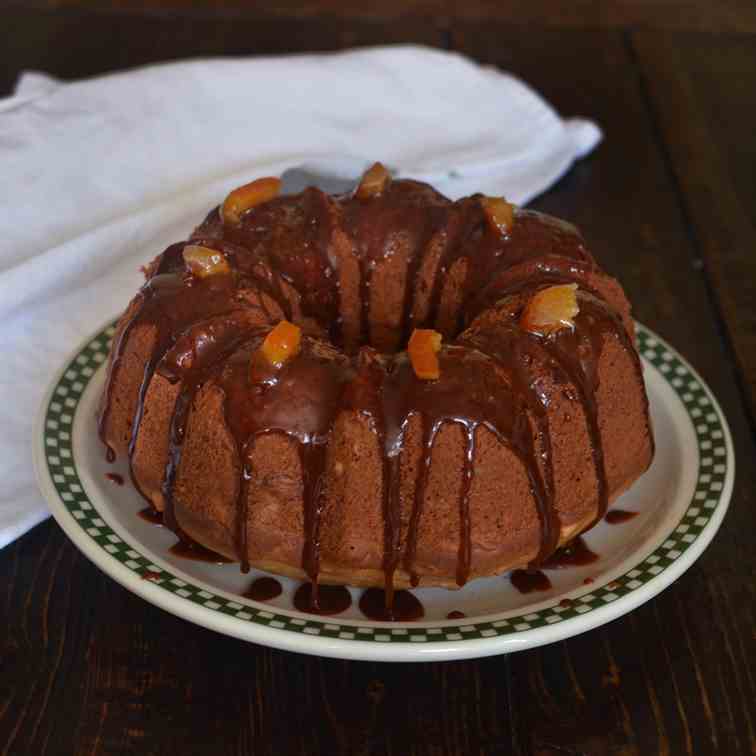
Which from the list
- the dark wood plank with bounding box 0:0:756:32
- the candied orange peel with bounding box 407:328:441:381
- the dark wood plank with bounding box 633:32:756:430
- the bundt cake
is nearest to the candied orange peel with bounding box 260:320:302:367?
the bundt cake

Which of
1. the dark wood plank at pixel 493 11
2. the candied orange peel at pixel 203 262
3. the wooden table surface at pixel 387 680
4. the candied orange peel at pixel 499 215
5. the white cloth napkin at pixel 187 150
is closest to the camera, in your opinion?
the wooden table surface at pixel 387 680

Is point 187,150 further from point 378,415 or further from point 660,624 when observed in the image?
point 660,624

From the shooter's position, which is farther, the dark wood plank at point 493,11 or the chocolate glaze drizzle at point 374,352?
the dark wood plank at point 493,11

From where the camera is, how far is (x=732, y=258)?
8.15 feet

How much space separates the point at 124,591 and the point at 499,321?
25.1 inches

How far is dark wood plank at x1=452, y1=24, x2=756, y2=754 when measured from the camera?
1423mm

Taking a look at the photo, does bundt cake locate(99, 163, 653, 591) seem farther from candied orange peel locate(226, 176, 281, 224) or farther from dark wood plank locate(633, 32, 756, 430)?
dark wood plank locate(633, 32, 756, 430)

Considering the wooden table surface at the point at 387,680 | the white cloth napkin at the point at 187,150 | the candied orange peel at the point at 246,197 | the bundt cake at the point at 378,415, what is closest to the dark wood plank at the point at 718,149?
the wooden table surface at the point at 387,680

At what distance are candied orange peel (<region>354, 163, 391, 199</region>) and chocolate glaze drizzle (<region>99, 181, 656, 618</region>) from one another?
2 centimetres

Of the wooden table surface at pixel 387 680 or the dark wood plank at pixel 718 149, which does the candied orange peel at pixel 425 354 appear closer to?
the wooden table surface at pixel 387 680

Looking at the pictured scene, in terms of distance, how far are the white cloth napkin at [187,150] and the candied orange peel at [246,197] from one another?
478 mm

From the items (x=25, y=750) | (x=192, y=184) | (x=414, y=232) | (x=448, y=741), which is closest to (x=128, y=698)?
(x=25, y=750)

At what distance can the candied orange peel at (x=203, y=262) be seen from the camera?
1654mm

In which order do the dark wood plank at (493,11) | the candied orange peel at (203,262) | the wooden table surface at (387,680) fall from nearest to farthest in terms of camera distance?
the wooden table surface at (387,680) < the candied orange peel at (203,262) < the dark wood plank at (493,11)
